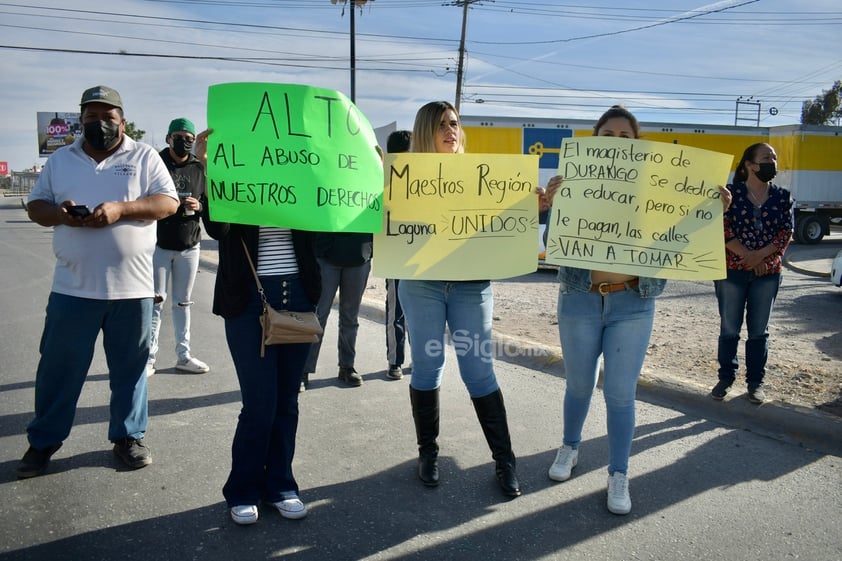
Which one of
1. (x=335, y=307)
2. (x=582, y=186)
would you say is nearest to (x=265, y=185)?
(x=582, y=186)

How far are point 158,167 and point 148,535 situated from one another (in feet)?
6.37

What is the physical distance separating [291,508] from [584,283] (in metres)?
1.84

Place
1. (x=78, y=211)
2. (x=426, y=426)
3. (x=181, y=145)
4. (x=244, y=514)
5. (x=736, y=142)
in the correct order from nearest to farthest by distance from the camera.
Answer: (x=244, y=514)
(x=78, y=211)
(x=426, y=426)
(x=181, y=145)
(x=736, y=142)

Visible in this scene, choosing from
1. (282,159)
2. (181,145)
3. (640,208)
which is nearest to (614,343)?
(640,208)

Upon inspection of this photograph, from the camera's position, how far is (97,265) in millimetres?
3557

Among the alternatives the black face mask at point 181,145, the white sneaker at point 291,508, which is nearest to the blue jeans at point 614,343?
the white sneaker at point 291,508

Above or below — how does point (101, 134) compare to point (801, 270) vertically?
above

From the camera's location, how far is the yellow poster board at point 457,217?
345cm

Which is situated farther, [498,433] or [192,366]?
[192,366]

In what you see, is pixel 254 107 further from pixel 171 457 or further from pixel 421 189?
pixel 171 457

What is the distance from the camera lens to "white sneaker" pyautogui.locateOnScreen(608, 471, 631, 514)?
3.30 metres

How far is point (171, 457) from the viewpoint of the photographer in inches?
152

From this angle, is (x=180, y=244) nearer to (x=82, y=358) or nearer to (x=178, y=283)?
(x=178, y=283)

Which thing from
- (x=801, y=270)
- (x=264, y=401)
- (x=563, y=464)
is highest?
(x=264, y=401)
